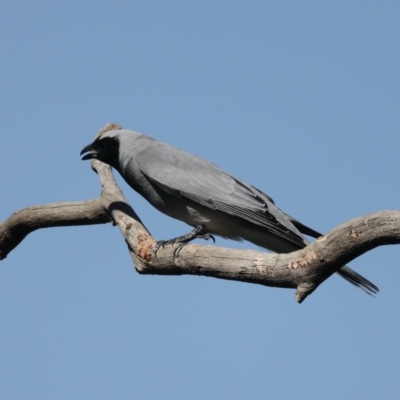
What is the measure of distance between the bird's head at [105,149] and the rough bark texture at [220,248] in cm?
29

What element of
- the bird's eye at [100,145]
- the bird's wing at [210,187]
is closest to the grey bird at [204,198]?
the bird's wing at [210,187]

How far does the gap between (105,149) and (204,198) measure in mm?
1688

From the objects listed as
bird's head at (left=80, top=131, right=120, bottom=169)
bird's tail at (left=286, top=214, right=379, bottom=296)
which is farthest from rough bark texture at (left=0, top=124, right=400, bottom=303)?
bird's tail at (left=286, top=214, right=379, bottom=296)

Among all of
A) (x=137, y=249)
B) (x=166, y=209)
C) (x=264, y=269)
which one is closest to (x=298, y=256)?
(x=264, y=269)

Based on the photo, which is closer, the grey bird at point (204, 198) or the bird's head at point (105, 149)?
the grey bird at point (204, 198)

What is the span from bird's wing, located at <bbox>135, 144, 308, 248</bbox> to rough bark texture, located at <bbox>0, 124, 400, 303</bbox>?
53cm

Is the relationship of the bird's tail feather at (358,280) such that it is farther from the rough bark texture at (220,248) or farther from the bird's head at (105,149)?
the bird's head at (105,149)

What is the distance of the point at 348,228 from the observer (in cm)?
440

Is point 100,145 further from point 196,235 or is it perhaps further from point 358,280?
point 358,280

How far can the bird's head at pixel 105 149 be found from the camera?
8.08 m

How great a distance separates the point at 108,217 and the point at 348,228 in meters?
3.95

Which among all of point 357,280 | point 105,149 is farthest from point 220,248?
point 105,149

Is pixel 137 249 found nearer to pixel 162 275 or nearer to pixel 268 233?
pixel 162 275

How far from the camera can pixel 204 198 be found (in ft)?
23.2
